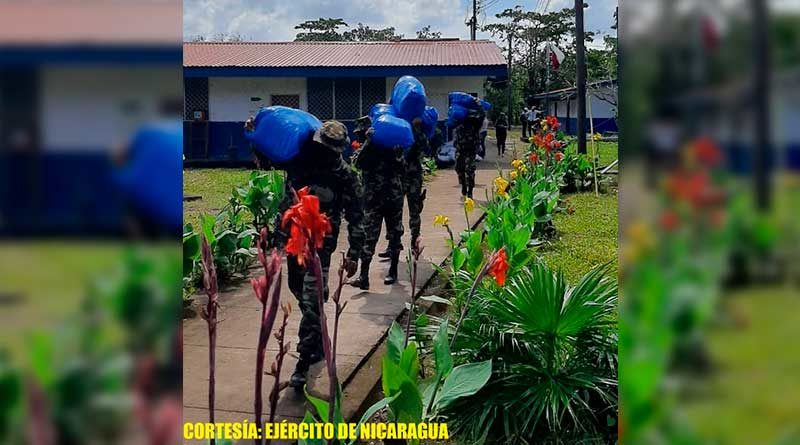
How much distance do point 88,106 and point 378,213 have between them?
474cm

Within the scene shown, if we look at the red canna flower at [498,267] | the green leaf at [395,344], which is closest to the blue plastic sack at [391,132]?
the red canna flower at [498,267]

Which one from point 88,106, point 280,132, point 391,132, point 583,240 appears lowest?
point 583,240

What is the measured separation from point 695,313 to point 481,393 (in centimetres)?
267

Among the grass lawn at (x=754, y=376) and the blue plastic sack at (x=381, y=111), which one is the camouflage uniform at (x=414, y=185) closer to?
the blue plastic sack at (x=381, y=111)

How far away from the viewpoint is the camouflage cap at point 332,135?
3.60 meters

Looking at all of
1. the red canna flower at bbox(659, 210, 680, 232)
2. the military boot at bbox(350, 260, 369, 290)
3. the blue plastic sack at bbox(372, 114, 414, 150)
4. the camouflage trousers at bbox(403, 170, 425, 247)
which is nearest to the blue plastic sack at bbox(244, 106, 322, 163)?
the blue plastic sack at bbox(372, 114, 414, 150)

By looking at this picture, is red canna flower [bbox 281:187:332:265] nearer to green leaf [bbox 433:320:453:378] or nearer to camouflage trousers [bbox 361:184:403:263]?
green leaf [bbox 433:320:453:378]

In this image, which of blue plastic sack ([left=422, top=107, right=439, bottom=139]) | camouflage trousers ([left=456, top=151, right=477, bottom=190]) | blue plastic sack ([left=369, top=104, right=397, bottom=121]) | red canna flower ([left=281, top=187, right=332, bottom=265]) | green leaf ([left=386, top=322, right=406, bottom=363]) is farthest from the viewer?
camouflage trousers ([left=456, top=151, right=477, bottom=190])

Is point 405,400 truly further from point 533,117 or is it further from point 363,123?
point 533,117

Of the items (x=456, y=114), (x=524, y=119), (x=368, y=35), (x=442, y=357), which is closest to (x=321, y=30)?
(x=368, y=35)

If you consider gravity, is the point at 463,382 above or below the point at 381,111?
below

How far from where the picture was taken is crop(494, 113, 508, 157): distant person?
5657mm

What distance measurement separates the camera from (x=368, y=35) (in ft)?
10.2

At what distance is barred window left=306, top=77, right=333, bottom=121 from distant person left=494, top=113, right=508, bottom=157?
211cm
